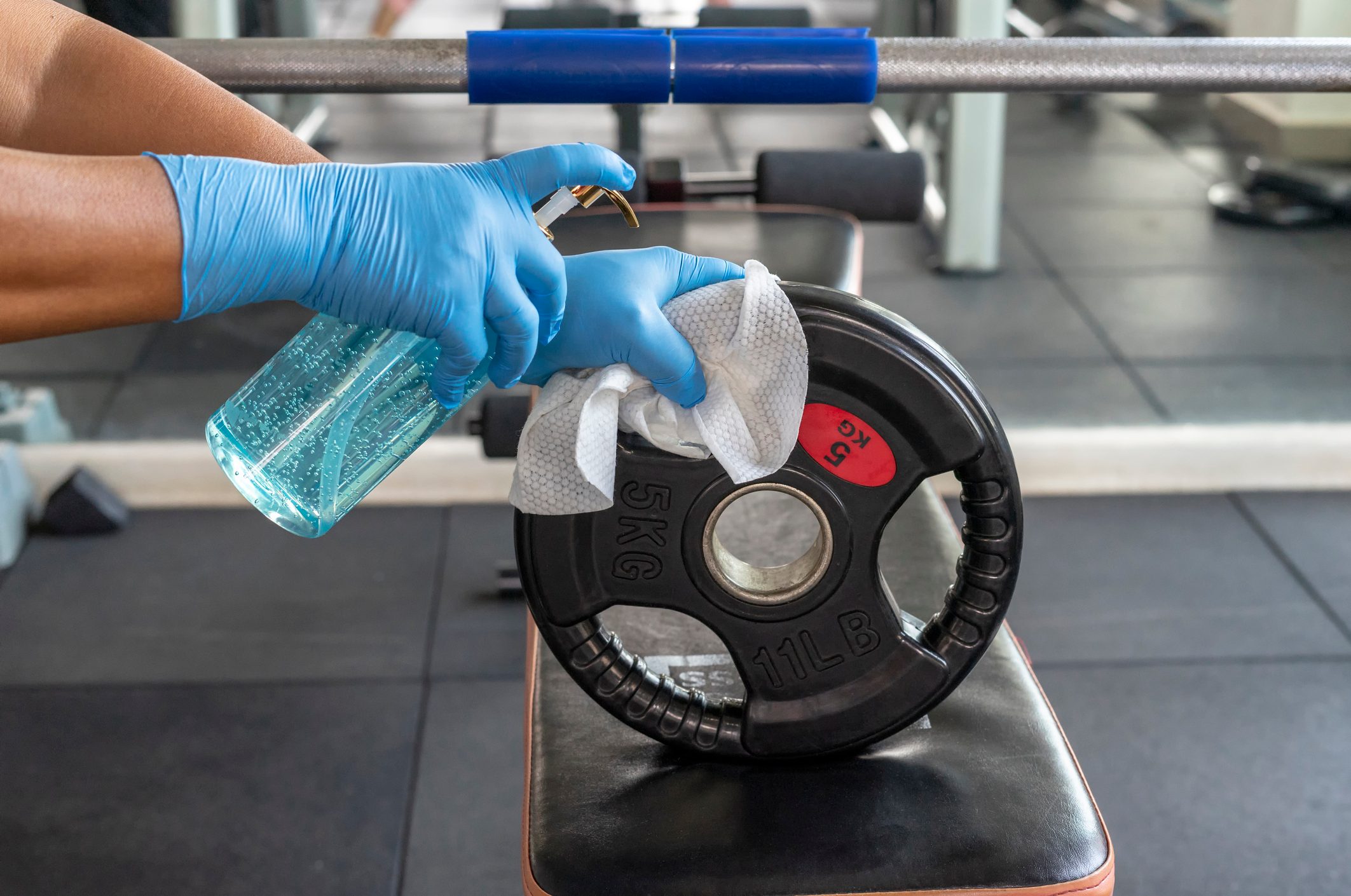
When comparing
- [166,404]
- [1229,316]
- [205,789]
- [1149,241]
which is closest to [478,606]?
[205,789]

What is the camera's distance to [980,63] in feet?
3.33

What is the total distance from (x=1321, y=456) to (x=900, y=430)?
6.43ft

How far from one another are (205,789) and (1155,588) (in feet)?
5.36

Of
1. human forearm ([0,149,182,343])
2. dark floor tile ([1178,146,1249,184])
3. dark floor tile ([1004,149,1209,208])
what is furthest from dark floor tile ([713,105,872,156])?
human forearm ([0,149,182,343])

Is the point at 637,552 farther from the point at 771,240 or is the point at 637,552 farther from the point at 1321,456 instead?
the point at 1321,456

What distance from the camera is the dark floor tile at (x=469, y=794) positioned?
5.05ft

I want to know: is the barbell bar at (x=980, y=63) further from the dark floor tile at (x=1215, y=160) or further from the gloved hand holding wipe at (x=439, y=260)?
the dark floor tile at (x=1215, y=160)

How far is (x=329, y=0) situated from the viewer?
232cm

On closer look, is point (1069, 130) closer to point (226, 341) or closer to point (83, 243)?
point (226, 341)

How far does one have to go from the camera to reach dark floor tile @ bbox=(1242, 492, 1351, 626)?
2.08 m

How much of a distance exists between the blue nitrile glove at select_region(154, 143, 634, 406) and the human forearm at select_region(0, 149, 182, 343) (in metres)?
0.02

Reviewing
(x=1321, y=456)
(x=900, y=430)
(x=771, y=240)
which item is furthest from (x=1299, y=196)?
(x=900, y=430)

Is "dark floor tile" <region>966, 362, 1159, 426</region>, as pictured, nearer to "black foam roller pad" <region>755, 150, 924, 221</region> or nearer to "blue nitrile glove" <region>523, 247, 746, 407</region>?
"black foam roller pad" <region>755, 150, 924, 221</region>

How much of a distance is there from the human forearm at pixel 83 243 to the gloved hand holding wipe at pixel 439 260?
0.02 m
